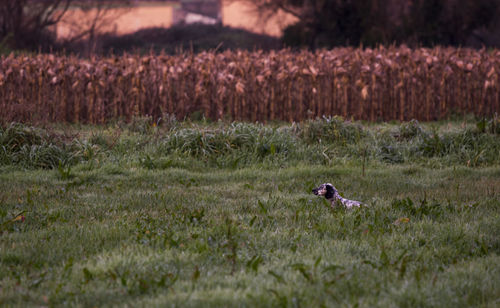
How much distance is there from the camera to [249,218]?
6.01 m

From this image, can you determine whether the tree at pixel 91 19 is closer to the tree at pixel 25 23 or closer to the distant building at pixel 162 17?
the distant building at pixel 162 17

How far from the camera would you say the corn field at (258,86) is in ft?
48.8

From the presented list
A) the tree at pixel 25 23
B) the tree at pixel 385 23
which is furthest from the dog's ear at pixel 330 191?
the tree at pixel 25 23

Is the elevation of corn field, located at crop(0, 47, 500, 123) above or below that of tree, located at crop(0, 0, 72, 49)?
below

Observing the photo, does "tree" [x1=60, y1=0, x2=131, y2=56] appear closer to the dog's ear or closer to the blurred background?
the blurred background

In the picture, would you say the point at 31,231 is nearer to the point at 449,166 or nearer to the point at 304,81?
the point at 449,166

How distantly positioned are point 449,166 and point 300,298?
20.9 ft

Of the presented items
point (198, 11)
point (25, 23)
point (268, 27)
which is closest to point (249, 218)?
point (25, 23)

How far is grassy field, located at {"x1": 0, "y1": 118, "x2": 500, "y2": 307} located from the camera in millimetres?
4039

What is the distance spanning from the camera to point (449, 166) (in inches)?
368

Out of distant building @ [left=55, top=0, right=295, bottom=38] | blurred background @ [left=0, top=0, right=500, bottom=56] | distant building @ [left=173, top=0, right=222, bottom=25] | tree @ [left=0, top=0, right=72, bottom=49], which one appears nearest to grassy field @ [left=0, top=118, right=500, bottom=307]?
blurred background @ [left=0, top=0, right=500, bottom=56]

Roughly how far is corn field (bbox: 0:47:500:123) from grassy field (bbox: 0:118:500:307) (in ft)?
13.2

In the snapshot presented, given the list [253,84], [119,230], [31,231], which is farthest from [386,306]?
[253,84]

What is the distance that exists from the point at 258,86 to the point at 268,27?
2573cm
